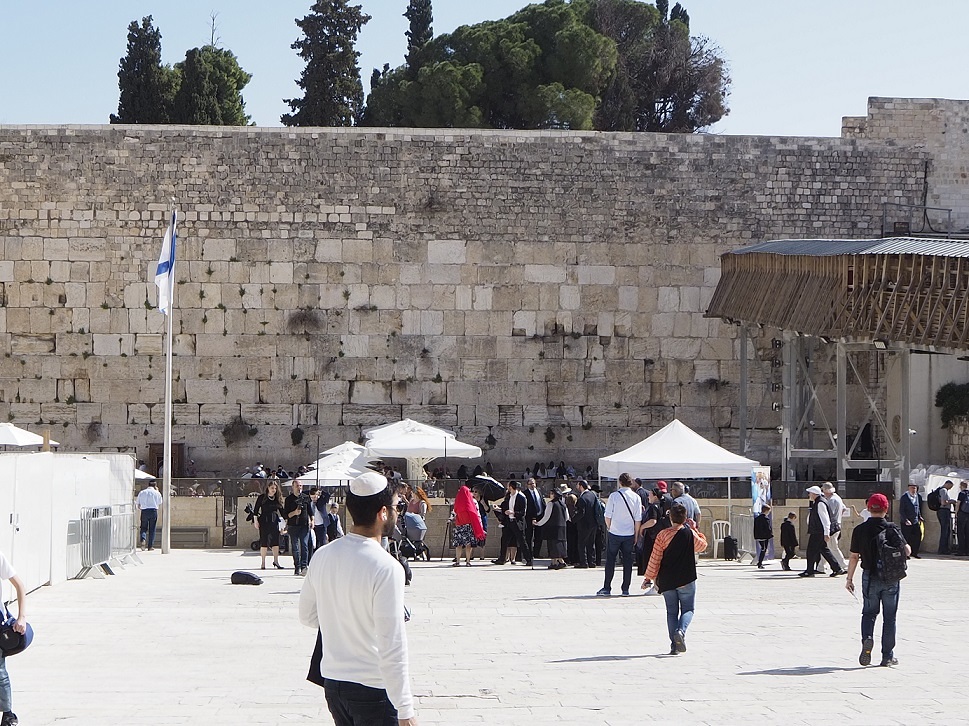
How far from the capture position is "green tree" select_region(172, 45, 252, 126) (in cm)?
3281

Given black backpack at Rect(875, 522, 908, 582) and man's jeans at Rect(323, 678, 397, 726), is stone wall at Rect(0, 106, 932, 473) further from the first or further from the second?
man's jeans at Rect(323, 678, 397, 726)

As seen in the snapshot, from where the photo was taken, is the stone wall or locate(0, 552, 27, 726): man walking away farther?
the stone wall

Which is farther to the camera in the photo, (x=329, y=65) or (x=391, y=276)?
(x=329, y=65)

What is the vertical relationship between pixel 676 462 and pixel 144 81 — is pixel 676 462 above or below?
below

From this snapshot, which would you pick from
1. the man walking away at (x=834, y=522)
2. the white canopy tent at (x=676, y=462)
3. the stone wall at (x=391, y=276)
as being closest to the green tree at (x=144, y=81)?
the stone wall at (x=391, y=276)

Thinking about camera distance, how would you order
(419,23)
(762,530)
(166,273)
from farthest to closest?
(419,23) → (166,273) → (762,530)

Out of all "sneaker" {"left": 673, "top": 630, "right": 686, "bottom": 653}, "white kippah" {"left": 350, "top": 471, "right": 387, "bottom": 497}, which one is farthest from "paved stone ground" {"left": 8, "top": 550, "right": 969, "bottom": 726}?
"white kippah" {"left": 350, "top": 471, "right": 387, "bottom": 497}

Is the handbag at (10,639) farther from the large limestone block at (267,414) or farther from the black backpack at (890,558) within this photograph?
the large limestone block at (267,414)

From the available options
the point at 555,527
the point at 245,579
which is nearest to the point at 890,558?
the point at 245,579

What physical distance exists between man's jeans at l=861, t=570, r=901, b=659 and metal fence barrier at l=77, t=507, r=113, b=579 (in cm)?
753

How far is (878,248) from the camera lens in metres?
17.3

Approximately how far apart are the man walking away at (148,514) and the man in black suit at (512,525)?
4408mm

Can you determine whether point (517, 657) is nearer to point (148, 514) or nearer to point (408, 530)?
point (408, 530)

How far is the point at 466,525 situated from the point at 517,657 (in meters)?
6.79
